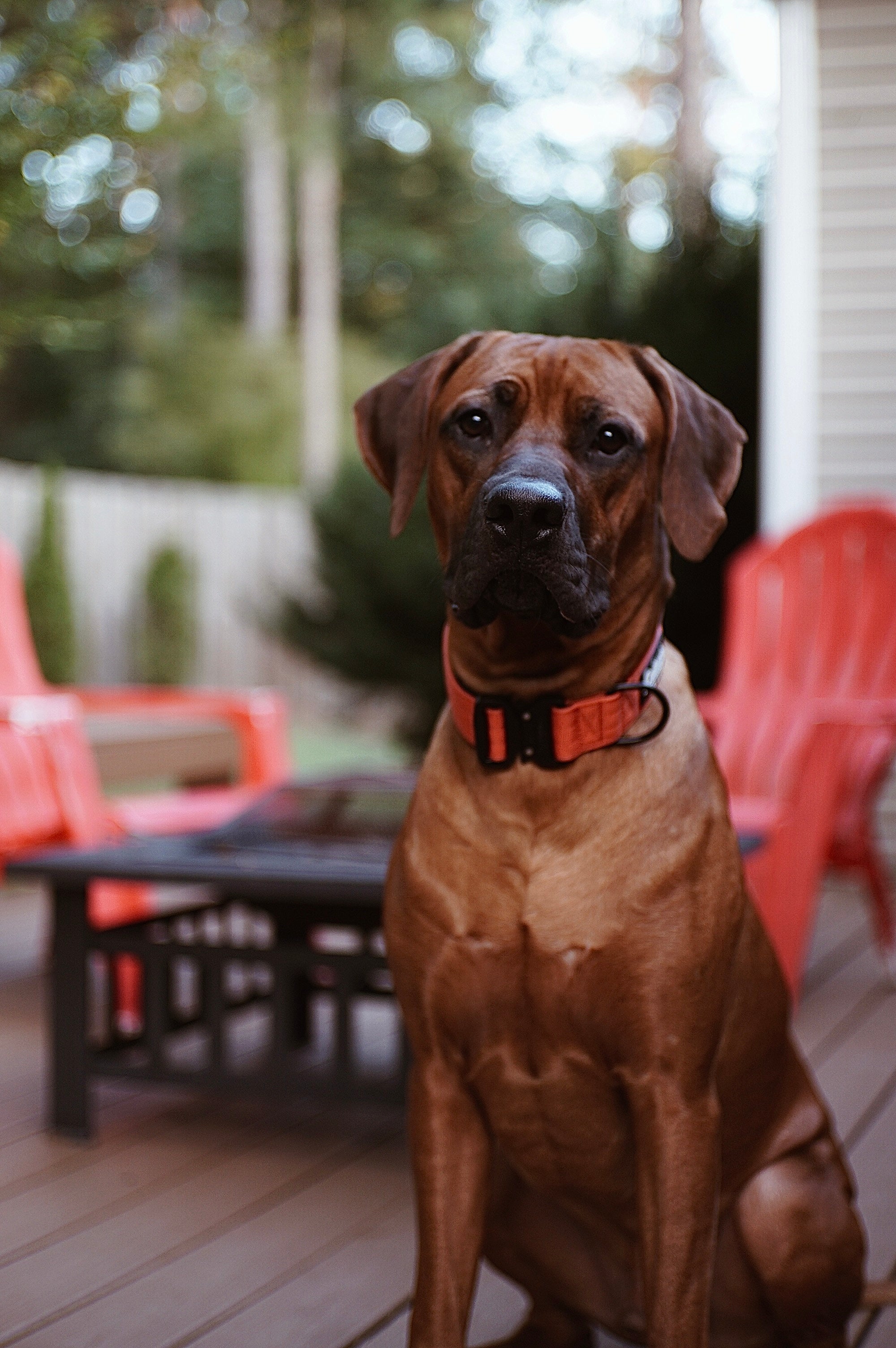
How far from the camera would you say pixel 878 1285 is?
1.63 m

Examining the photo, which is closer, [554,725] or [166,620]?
[554,725]

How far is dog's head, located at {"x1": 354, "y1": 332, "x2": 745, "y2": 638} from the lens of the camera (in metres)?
1.33

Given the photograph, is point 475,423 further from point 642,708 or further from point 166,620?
point 166,620

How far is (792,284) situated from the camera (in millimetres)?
5039

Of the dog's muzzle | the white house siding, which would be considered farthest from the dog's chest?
the white house siding

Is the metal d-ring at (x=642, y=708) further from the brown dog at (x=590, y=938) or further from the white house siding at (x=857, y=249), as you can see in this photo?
the white house siding at (x=857, y=249)

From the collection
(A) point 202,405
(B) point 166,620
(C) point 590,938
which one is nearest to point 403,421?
(C) point 590,938

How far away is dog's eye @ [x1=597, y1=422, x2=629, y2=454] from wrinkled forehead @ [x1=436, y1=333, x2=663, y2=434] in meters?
0.02

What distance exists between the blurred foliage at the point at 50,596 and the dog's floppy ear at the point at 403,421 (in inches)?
301

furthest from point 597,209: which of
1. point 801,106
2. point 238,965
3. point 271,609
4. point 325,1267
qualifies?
Result: point 325,1267

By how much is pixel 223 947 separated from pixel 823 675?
200 centimetres

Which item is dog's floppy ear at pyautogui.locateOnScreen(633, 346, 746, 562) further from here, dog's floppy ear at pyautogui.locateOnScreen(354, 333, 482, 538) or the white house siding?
the white house siding

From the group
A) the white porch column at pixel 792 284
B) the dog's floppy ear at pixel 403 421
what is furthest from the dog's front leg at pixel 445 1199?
the white porch column at pixel 792 284

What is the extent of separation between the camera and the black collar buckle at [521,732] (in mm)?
1416
